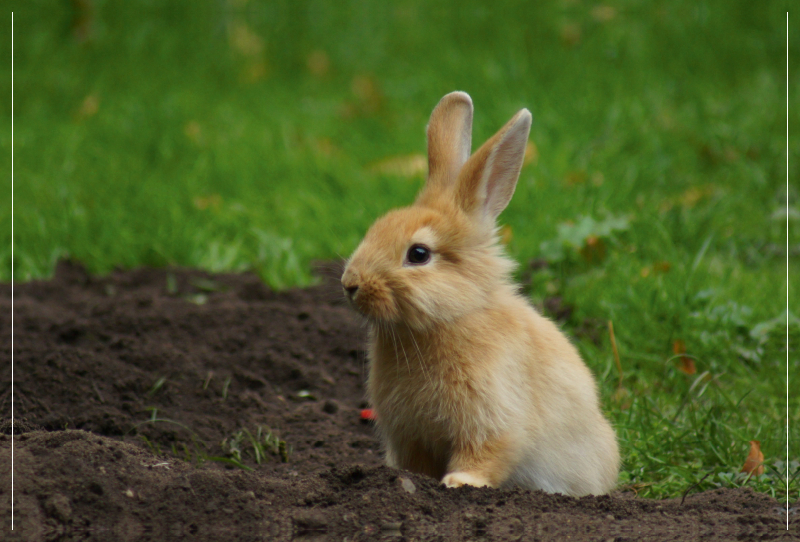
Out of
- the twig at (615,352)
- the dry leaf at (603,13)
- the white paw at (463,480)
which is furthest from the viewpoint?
the dry leaf at (603,13)

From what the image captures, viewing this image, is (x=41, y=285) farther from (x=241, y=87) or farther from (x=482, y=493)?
(x=241, y=87)

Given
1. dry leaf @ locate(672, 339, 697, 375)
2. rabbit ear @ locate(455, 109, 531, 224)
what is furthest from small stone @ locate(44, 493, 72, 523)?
dry leaf @ locate(672, 339, 697, 375)

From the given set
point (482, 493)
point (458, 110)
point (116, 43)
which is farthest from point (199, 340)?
point (116, 43)

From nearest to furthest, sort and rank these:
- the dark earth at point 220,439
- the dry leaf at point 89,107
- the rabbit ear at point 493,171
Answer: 1. the dark earth at point 220,439
2. the rabbit ear at point 493,171
3. the dry leaf at point 89,107

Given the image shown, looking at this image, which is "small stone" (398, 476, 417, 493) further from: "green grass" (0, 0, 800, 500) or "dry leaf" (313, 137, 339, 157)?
"dry leaf" (313, 137, 339, 157)

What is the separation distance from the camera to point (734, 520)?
275cm

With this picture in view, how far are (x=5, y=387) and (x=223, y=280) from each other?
5.39ft

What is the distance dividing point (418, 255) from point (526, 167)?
3242mm

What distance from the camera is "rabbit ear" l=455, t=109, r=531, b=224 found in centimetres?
326

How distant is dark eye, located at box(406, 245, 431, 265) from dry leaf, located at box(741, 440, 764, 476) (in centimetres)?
142

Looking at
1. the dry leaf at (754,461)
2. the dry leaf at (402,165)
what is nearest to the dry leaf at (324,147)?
the dry leaf at (402,165)

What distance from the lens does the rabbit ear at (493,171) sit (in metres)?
3.26

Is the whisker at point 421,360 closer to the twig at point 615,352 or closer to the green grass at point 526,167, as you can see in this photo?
the green grass at point 526,167

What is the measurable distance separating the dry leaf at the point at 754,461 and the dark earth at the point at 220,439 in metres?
0.38
